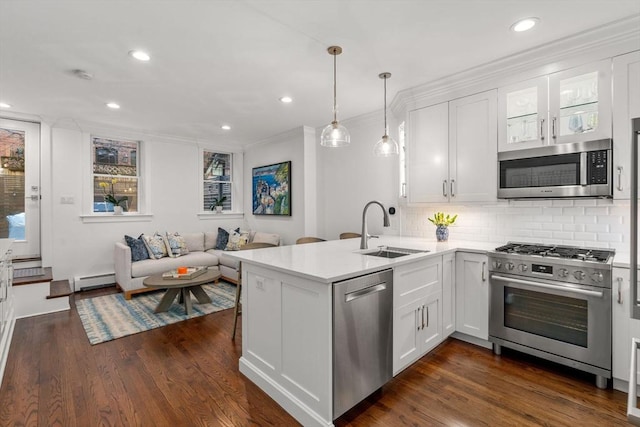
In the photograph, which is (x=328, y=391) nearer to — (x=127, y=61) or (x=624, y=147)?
(x=624, y=147)

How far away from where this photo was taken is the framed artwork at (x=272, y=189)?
570cm

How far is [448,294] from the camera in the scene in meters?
2.89

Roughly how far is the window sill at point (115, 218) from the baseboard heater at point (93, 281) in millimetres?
886

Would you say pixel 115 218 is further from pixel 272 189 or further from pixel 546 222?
pixel 546 222

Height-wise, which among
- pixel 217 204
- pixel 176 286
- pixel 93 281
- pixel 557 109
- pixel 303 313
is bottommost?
pixel 93 281

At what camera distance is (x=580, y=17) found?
2250 millimetres

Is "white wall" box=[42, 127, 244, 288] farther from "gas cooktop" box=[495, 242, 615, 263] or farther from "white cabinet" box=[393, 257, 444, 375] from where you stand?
"gas cooktop" box=[495, 242, 615, 263]

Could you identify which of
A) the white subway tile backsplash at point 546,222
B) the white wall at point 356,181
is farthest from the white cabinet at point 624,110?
the white wall at point 356,181

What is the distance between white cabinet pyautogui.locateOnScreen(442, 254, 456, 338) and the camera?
2.83 metres

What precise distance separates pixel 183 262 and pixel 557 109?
5090mm

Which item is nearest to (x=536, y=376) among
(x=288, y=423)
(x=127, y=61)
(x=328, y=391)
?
(x=328, y=391)

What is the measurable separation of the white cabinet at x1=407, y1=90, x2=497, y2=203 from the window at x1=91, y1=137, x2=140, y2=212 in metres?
4.84

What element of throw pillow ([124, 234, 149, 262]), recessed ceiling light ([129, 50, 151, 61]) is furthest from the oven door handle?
throw pillow ([124, 234, 149, 262])

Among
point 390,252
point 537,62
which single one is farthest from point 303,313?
point 537,62
